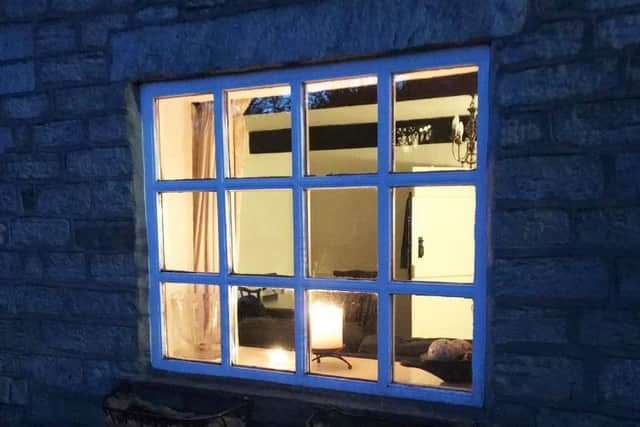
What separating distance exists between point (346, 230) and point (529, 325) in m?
1.88

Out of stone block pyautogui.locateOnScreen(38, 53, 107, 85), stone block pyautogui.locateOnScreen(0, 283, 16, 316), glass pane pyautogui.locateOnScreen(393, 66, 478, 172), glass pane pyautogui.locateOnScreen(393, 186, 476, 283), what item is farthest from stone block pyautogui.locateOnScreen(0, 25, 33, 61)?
→ glass pane pyautogui.locateOnScreen(393, 186, 476, 283)

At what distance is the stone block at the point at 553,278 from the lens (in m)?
1.62

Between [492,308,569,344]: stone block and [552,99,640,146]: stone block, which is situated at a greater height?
[552,99,640,146]: stone block

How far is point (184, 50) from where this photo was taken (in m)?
2.06

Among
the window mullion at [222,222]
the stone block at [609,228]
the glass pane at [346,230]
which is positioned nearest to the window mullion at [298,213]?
the window mullion at [222,222]

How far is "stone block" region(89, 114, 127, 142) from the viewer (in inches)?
86.0

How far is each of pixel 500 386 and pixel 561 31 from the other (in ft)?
3.73

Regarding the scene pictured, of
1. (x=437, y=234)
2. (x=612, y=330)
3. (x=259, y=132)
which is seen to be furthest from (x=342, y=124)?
(x=437, y=234)

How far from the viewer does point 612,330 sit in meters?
1.61

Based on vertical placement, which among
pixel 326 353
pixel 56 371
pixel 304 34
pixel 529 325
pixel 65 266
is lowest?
pixel 56 371

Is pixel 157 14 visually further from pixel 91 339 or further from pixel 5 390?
pixel 5 390

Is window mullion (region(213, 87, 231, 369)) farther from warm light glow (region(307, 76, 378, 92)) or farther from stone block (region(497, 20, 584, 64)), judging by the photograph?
stone block (region(497, 20, 584, 64))

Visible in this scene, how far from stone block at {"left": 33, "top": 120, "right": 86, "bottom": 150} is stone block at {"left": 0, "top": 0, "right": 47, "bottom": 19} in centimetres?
48

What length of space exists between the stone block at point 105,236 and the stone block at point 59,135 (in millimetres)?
356
